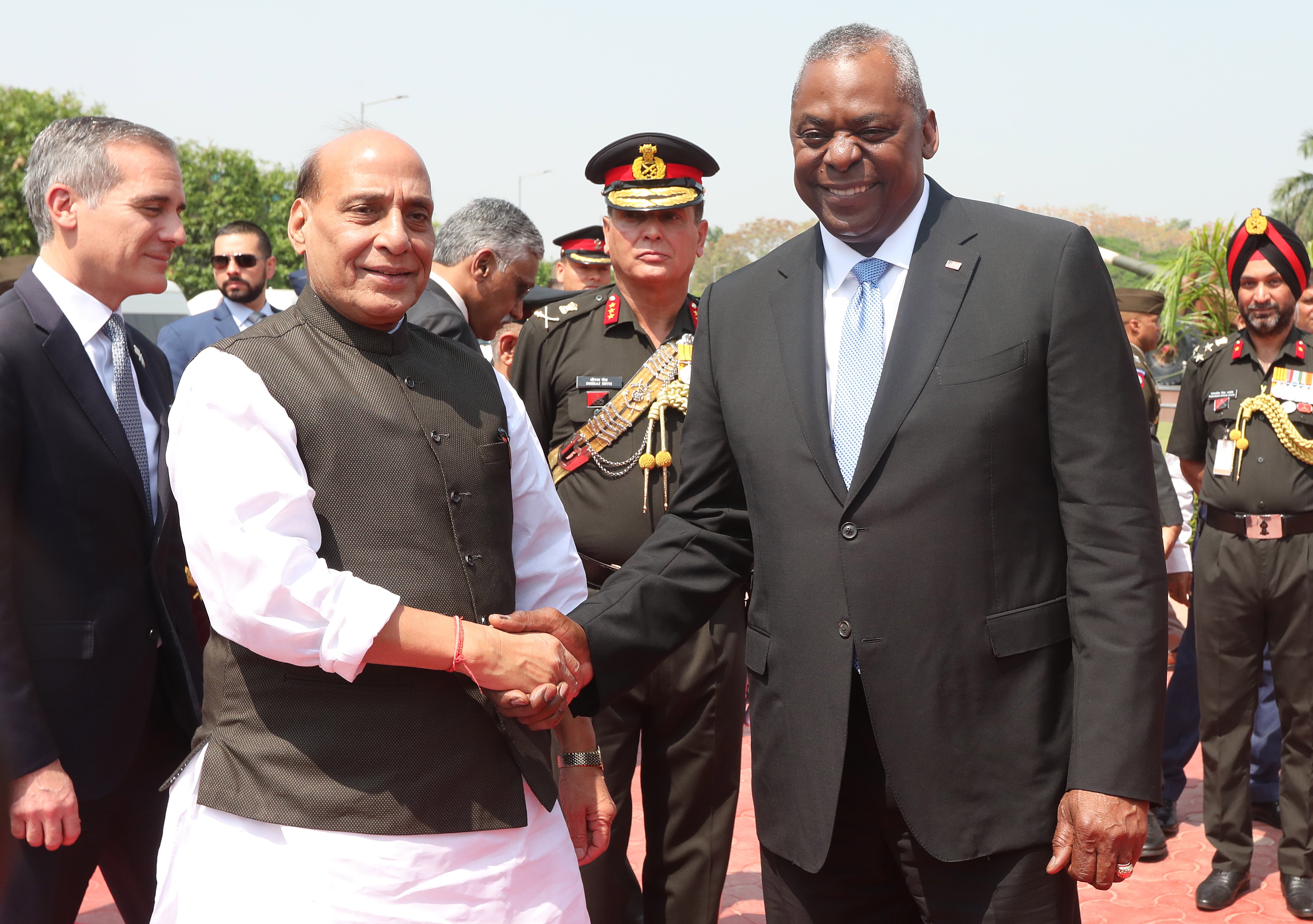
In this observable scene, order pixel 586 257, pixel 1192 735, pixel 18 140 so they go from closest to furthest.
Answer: pixel 1192 735 → pixel 586 257 → pixel 18 140

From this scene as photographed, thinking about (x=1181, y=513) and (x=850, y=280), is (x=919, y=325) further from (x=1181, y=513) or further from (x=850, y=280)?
(x=1181, y=513)

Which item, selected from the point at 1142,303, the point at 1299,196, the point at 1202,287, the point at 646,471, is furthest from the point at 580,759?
the point at 1299,196

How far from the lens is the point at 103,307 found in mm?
3219

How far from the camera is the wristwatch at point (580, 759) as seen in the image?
8.87 ft

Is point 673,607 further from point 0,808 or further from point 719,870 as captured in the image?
point 0,808

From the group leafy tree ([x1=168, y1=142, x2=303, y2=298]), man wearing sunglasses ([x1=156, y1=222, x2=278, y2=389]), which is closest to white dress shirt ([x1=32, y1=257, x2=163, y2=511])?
man wearing sunglasses ([x1=156, y1=222, x2=278, y2=389])

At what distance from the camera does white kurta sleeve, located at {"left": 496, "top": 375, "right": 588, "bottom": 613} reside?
2629 millimetres

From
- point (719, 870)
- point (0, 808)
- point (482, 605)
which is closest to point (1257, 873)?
point (719, 870)

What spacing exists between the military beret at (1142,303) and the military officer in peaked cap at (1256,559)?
98.5 inches

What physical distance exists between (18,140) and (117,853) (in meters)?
36.7

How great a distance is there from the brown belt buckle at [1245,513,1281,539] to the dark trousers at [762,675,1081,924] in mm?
3247

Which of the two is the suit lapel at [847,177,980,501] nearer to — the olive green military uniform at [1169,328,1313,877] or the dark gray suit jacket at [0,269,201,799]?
the dark gray suit jacket at [0,269,201,799]

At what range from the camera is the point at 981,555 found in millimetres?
2285

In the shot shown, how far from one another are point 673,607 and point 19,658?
1.46 meters
